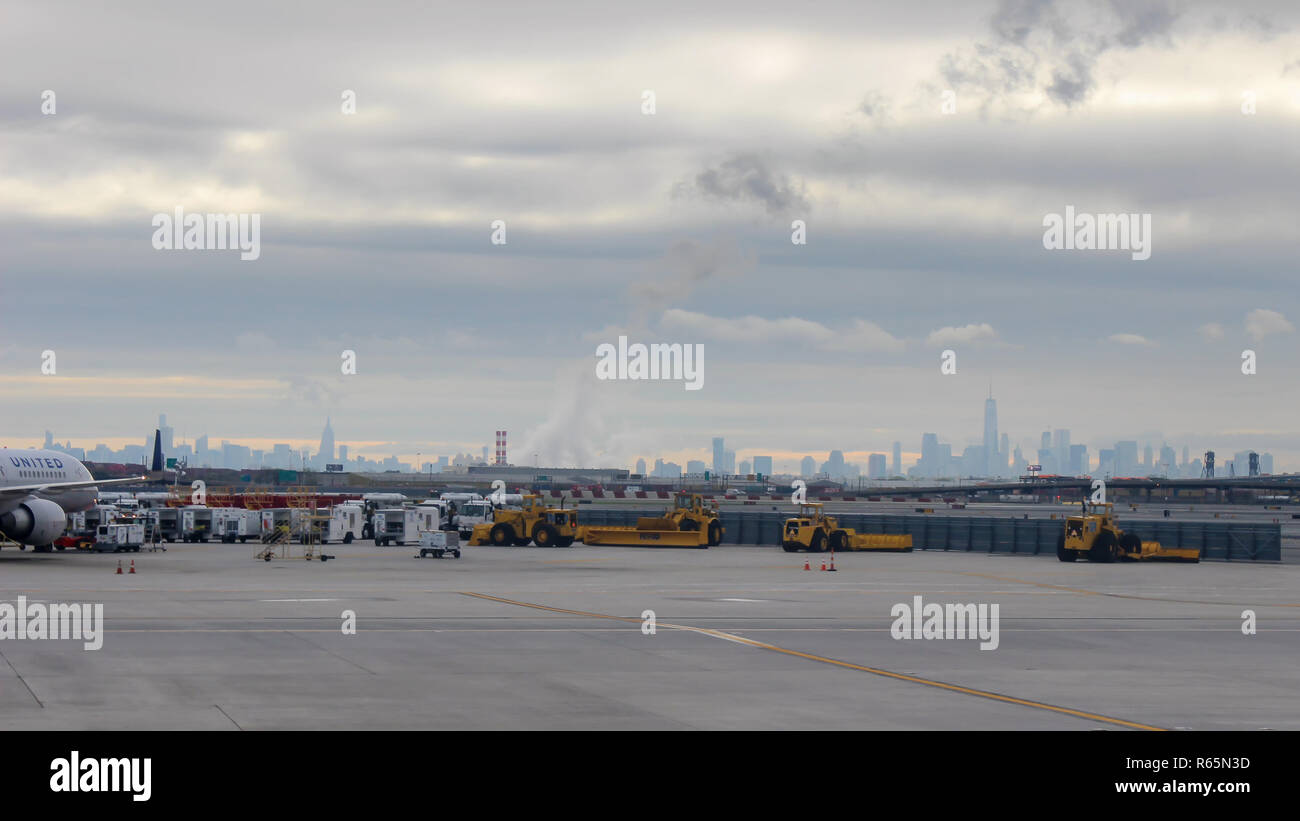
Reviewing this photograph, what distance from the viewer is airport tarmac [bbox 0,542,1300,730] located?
72.3ft

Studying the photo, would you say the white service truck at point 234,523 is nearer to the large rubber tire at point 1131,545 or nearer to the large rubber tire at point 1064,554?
the large rubber tire at point 1064,554

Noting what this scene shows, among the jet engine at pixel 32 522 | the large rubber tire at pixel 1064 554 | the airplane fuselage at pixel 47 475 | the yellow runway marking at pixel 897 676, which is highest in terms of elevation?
the airplane fuselage at pixel 47 475

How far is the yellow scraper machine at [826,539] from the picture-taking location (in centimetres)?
8500

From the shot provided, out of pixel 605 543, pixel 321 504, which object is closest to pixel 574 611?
pixel 605 543

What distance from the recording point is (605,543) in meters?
89.9

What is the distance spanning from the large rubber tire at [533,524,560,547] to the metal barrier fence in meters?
15.5

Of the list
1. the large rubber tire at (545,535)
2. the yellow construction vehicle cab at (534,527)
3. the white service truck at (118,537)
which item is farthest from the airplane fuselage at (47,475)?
the large rubber tire at (545,535)

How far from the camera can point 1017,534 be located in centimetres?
8656

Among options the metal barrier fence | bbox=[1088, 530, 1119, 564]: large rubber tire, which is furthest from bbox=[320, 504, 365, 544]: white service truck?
bbox=[1088, 530, 1119, 564]: large rubber tire

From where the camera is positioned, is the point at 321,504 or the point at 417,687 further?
the point at 321,504

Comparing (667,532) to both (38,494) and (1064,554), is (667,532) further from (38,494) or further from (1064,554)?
(38,494)

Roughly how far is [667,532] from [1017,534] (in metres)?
22.5
